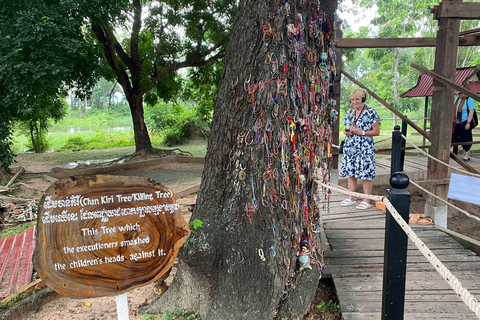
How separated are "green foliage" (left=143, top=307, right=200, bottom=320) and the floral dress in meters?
2.45

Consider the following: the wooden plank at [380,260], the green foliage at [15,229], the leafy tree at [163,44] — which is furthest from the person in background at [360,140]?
the leafy tree at [163,44]

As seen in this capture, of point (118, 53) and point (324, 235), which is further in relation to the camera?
point (118, 53)

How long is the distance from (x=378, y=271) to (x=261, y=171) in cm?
144

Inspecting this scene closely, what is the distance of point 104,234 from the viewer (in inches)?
60.5

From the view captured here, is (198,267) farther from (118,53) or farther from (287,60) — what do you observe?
(118,53)

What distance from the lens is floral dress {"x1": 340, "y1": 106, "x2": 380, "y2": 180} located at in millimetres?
3645

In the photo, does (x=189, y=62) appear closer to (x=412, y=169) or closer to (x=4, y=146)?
Answer: (x=4, y=146)

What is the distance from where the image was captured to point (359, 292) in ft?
7.96

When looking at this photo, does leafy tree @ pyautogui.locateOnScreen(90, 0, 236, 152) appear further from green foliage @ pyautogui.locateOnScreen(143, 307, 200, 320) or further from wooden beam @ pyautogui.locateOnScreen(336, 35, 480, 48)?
green foliage @ pyautogui.locateOnScreen(143, 307, 200, 320)

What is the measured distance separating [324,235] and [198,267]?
163 cm

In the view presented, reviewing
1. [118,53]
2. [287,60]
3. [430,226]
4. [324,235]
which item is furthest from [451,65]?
[118,53]

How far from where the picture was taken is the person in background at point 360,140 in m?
3.63

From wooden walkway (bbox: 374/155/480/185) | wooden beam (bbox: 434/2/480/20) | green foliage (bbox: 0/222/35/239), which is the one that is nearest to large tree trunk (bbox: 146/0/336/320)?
wooden beam (bbox: 434/2/480/20)

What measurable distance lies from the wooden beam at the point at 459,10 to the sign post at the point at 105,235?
3.61 meters
